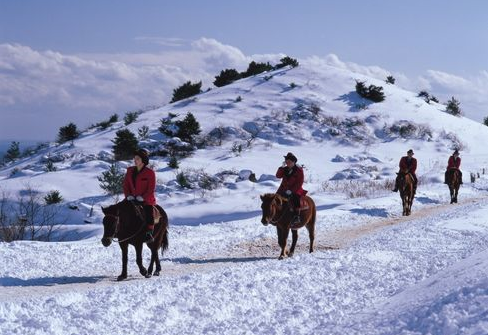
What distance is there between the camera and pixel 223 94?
1757 inches

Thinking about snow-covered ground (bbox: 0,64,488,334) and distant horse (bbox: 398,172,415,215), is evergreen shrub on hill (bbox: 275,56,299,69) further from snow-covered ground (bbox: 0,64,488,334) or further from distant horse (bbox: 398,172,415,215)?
distant horse (bbox: 398,172,415,215)

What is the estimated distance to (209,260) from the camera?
1192cm

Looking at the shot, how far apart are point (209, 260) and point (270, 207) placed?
70.4 inches

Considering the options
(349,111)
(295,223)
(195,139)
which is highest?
(349,111)

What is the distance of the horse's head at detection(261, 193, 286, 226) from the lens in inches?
444

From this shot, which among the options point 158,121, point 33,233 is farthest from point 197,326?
point 158,121

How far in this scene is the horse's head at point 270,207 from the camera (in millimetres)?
11288

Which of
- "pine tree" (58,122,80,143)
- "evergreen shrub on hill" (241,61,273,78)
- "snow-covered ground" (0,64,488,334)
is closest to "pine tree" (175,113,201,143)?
"snow-covered ground" (0,64,488,334)

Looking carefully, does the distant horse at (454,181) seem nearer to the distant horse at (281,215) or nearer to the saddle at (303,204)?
the distant horse at (281,215)

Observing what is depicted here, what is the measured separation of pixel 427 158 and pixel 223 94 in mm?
16529

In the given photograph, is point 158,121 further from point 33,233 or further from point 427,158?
point 33,233

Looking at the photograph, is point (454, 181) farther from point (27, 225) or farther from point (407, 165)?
point (27, 225)

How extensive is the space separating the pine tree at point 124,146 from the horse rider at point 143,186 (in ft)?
66.2

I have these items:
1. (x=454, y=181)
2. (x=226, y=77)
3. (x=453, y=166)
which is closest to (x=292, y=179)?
(x=454, y=181)
